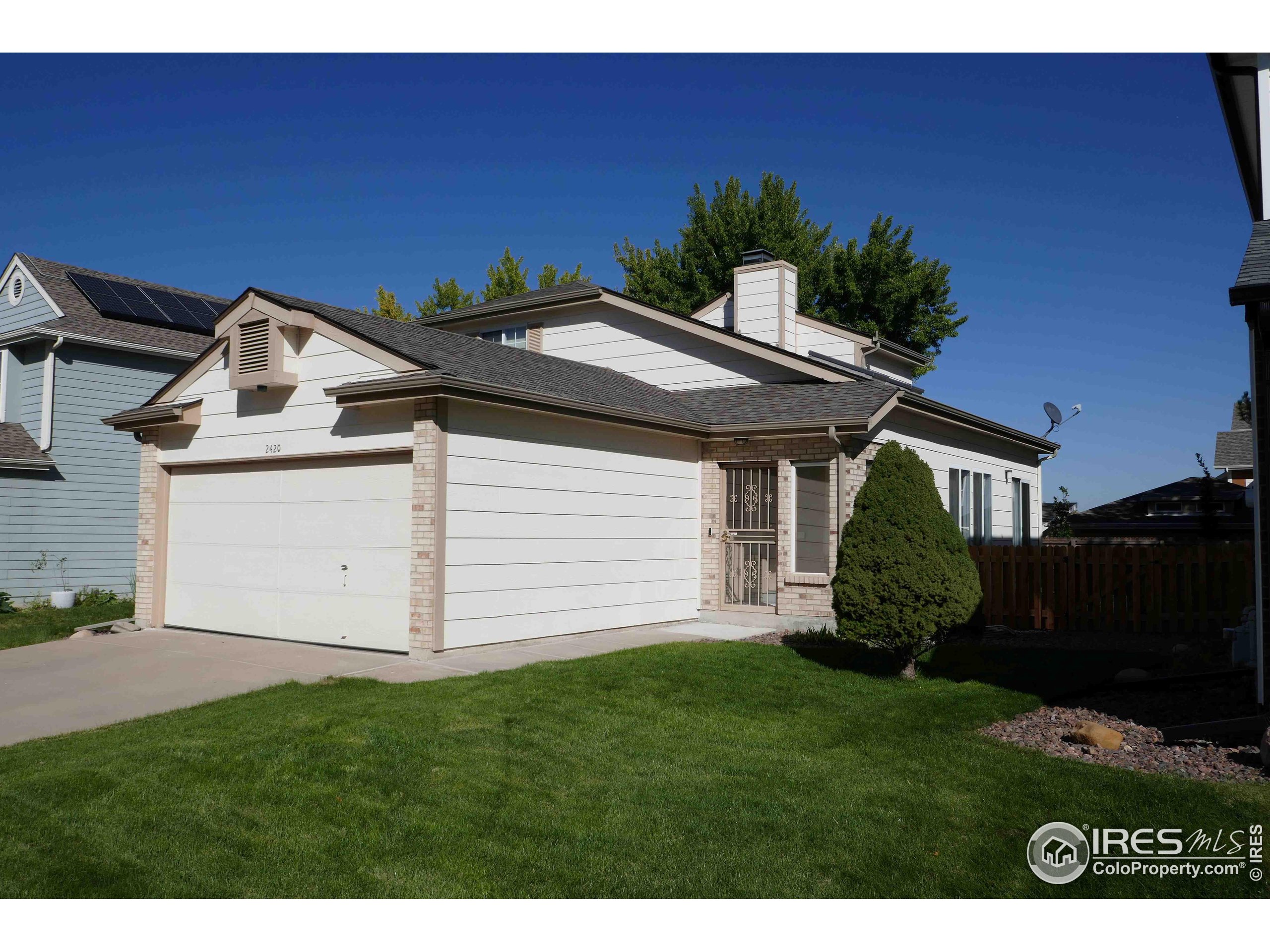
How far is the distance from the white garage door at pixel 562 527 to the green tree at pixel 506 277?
2353 cm

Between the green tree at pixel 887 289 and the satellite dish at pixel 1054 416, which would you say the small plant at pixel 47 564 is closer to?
the satellite dish at pixel 1054 416

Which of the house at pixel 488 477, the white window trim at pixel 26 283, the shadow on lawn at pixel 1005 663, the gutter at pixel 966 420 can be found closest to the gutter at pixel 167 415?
the house at pixel 488 477

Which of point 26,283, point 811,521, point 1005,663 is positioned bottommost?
point 1005,663

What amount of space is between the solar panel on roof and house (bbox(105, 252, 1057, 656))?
7.41 meters

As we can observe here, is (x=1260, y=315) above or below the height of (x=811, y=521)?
above

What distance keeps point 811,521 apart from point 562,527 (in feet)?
12.9

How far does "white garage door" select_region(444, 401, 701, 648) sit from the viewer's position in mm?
10836

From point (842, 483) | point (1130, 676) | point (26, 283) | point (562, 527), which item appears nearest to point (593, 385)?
point (562, 527)

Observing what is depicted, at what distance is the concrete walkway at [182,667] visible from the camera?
8.74 meters

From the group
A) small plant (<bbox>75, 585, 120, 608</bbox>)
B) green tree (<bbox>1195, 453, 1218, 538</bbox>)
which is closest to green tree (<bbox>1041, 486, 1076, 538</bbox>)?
green tree (<bbox>1195, 453, 1218, 538</bbox>)

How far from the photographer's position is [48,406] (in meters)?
18.7

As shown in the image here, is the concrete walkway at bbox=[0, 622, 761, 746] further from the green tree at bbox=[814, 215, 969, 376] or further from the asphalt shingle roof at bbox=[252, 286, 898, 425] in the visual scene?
the green tree at bbox=[814, 215, 969, 376]

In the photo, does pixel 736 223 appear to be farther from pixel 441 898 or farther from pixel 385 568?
pixel 441 898

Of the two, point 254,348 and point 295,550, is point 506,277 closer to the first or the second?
point 254,348
